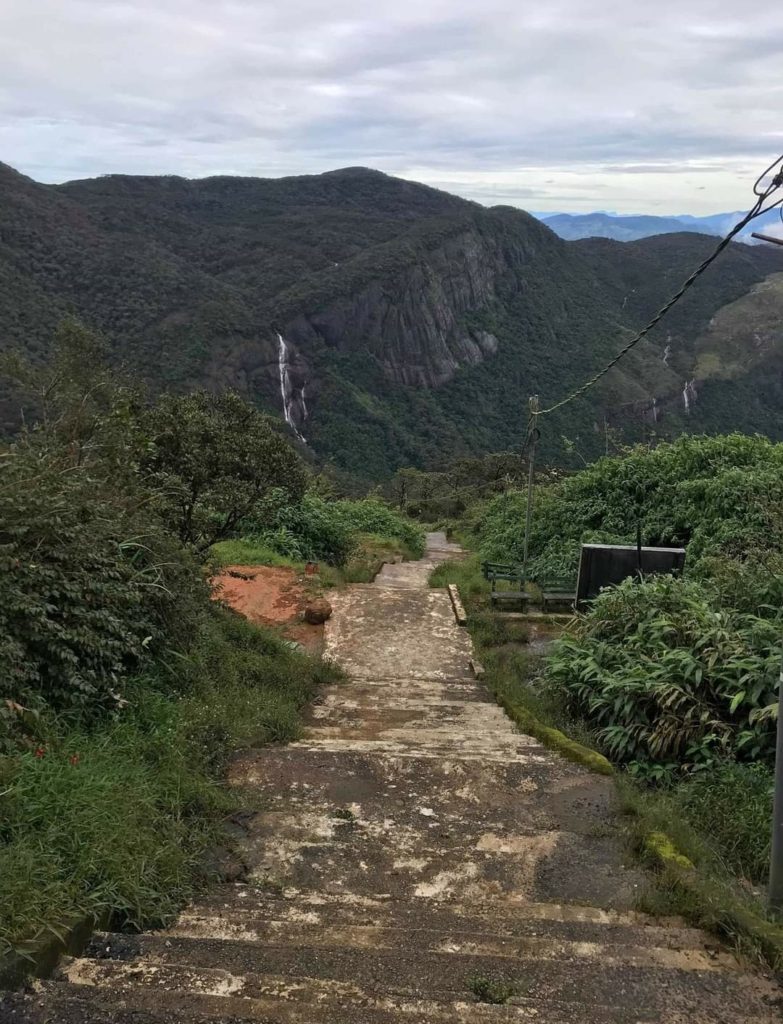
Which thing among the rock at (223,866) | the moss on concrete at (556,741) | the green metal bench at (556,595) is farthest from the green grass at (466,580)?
the rock at (223,866)

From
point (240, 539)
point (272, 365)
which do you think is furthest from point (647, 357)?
point (240, 539)

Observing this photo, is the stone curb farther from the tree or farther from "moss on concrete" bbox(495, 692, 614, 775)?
"moss on concrete" bbox(495, 692, 614, 775)

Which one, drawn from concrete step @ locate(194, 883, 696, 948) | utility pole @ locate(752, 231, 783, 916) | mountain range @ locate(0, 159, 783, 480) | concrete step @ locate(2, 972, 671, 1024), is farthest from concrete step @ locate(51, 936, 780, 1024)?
mountain range @ locate(0, 159, 783, 480)

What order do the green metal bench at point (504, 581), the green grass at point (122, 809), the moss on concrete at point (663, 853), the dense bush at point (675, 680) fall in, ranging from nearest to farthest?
the green grass at point (122, 809)
the moss on concrete at point (663, 853)
the dense bush at point (675, 680)
the green metal bench at point (504, 581)

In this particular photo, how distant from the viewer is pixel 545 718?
6215 mm

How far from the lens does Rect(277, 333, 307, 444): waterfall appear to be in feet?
281

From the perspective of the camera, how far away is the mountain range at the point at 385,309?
73.8 m

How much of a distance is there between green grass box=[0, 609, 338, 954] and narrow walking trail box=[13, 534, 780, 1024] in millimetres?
166

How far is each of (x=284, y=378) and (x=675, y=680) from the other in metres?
84.3

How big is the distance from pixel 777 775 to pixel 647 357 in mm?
107016

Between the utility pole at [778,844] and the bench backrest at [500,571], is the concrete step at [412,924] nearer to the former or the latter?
the utility pole at [778,844]

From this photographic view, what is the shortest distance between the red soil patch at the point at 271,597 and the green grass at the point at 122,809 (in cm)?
431

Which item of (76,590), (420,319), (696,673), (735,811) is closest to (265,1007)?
(76,590)

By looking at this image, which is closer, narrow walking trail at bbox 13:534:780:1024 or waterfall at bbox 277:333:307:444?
narrow walking trail at bbox 13:534:780:1024
